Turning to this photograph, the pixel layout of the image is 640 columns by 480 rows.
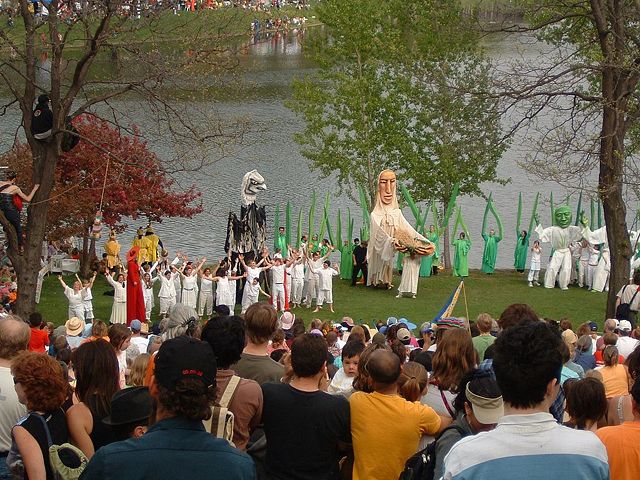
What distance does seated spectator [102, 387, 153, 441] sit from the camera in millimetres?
5605

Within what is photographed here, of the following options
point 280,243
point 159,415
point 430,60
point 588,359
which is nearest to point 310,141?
point 430,60

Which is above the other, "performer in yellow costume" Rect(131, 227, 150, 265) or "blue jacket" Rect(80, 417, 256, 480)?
"blue jacket" Rect(80, 417, 256, 480)

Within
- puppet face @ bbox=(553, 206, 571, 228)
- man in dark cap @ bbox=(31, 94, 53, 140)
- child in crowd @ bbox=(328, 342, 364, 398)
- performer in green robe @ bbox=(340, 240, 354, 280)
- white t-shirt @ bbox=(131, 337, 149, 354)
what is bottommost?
performer in green robe @ bbox=(340, 240, 354, 280)

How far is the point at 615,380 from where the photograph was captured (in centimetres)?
927

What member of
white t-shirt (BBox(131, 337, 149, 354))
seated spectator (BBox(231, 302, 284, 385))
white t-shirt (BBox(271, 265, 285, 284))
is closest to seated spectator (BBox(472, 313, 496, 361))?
seated spectator (BBox(231, 302, 284, 385))

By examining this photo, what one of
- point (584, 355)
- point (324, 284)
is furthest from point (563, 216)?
point (584, 355)

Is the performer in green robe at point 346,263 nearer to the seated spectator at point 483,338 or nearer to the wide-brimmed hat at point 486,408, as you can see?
the seated spectator at point 483,338

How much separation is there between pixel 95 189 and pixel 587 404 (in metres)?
20.9

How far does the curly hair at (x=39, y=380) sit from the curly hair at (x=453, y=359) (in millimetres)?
2197

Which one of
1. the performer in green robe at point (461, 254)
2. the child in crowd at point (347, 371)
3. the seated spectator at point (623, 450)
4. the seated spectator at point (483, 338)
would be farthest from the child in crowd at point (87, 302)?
the seated spectator at point (623, 450)

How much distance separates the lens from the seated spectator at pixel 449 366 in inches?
254

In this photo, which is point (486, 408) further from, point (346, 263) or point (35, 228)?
point (346, 263)

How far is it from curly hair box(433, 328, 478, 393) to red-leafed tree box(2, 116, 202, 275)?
19.9 m

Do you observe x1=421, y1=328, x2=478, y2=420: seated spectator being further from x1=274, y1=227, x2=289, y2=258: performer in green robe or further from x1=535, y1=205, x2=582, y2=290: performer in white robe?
x1=535, y1=205, x2=582, y2=290: performer in white robe
